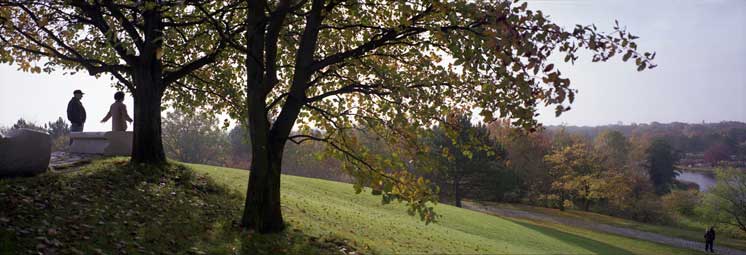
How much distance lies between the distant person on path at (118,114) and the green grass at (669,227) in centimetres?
4038

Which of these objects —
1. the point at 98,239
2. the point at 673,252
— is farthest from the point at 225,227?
the point at 673,252

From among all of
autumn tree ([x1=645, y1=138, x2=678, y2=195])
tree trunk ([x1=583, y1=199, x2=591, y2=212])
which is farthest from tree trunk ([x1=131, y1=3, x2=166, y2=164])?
autumn tree ([x1=645, y1=138, x2=678, y2=195])

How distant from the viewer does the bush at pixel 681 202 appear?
52.3 m

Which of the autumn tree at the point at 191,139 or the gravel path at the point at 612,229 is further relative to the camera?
the autumn tree at the point at 191,139

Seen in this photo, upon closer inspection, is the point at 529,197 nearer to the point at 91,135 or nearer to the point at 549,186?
the point at 549,186

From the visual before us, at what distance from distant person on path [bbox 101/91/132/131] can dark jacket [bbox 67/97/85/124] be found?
152 centimetres

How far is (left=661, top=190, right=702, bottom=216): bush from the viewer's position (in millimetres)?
52281

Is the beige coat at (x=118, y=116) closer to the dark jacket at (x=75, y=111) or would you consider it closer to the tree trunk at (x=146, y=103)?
the dark jacket at (x=75, y=111)

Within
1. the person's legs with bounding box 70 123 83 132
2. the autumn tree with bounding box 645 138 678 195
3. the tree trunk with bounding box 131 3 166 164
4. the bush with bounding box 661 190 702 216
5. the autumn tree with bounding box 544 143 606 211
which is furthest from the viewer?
the autumn tree with bounding box 645 138 678 195

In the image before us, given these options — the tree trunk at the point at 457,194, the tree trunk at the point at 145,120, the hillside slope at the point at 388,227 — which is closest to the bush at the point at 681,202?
the tree trunk at the point at 457,194

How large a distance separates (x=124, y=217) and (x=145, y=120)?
16.7ft

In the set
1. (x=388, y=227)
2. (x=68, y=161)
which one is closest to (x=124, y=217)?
(x=68, y=161)

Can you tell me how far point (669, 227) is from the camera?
4716 centimetres

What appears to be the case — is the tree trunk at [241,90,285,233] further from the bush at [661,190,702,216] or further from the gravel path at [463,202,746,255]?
the bush at [661,190,702,216]
